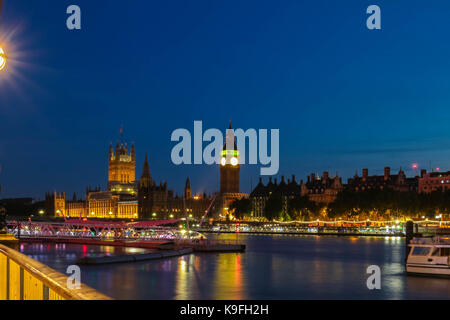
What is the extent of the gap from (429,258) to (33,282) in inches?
1287

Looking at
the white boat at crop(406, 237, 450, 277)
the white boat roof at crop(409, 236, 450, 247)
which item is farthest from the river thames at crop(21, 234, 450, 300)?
the white boat roof at crop(409, 236, 450, 247)

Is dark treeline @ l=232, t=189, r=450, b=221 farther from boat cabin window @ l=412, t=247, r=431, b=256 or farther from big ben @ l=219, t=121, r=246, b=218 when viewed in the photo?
boat cabin window @ l=412, t=247, r=431, b=256

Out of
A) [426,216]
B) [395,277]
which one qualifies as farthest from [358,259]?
[426,216]

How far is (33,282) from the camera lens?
268 inches

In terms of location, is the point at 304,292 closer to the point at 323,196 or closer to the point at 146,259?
the point at 146,259

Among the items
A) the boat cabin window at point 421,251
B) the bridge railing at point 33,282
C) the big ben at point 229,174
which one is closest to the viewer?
the bridge railing at point 33,282

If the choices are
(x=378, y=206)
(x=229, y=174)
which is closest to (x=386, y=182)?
(x=378, y=206)

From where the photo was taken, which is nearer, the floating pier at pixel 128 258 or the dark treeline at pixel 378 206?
the floating pier at pixel 128 258

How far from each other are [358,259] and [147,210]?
399 feet

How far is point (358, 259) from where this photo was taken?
52.9m

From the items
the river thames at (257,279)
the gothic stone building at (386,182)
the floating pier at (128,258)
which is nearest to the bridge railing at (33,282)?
the river thames at (257,279)

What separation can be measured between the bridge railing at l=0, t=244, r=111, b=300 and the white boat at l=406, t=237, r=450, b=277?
→ 30591mm

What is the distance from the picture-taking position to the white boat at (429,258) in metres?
35.1

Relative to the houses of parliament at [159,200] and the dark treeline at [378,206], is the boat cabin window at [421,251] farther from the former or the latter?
the houses of parliament at [159,200]
